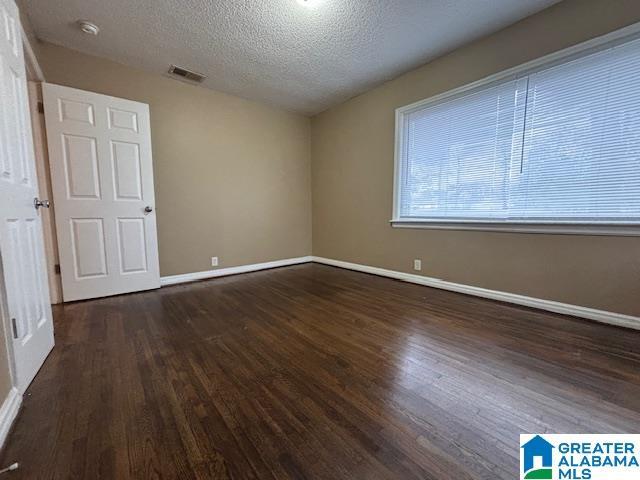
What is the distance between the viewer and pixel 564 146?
7.23ft

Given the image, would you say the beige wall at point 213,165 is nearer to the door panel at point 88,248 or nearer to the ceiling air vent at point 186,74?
the ceiling air vent at point 186,74

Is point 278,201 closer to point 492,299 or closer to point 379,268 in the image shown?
point 379,268

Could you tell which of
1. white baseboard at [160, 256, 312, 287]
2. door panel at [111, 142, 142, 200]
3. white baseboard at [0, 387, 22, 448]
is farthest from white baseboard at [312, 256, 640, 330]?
white baseboard at [0, 387, 22, 448]

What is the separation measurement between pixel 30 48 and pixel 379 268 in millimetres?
4071

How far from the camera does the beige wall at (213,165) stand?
2945 mm

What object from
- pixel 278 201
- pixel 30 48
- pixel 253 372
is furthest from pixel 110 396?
pixel 278 201

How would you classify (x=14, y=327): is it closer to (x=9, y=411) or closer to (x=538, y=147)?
(x=9, y=411)

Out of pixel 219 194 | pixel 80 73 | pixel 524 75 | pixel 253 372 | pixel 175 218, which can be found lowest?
pixel 253 372

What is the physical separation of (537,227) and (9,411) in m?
3.58

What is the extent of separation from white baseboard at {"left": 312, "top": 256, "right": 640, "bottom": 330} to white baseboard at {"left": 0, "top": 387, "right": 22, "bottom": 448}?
3.32 metres

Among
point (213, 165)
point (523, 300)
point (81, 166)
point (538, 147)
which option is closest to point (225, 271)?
point (213, 165)

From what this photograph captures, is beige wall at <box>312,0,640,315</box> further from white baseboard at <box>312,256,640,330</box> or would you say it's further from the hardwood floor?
the hardwood floor

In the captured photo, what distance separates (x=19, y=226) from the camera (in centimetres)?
142

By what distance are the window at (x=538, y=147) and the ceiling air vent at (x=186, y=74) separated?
103 inches
